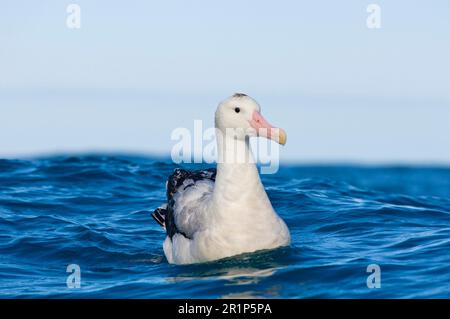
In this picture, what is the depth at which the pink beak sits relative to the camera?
12.7m

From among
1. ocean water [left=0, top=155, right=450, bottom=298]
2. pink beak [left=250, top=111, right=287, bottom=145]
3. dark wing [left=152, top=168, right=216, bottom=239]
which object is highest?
pink beak [left=250, top=111, right=287, bottom=145]

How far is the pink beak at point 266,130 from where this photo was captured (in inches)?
500

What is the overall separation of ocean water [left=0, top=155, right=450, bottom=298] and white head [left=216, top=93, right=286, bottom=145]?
1.64 metres

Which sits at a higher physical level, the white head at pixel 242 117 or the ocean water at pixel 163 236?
the white head at pixel 242 117

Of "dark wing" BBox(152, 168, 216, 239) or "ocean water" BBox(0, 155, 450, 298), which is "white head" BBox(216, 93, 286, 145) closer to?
"ocean water" BBox(0, 155, 450, 298)

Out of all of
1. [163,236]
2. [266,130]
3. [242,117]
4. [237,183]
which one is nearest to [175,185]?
[163,236]

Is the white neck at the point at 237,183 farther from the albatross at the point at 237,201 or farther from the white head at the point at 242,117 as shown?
the white head at the point at 242,117

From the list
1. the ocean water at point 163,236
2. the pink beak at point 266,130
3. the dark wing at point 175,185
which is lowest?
the ocean water at point 163,236

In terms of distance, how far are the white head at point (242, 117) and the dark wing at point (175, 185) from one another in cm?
183

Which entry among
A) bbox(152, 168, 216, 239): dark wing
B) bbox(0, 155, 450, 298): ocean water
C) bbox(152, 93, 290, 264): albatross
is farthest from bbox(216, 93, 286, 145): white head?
bbox(152, 168, 216, 239): dark wing

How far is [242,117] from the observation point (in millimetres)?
13047

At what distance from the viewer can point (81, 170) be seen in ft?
73.2

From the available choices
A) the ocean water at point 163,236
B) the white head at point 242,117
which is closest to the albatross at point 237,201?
the white head at point 242,117
